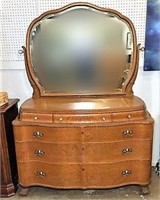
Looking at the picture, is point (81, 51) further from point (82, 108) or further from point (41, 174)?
point (41, 174)

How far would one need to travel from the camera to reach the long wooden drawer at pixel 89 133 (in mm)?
1999

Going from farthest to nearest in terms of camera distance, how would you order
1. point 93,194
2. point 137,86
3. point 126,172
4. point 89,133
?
point 137,86, point 93,194, point 126,172, point 89,133

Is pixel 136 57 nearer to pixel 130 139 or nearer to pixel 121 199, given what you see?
pixel 130 139

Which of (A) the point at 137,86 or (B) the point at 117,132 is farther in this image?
(A) the point at 137,86

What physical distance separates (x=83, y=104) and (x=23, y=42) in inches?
31.9

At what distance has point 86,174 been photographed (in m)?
2.09

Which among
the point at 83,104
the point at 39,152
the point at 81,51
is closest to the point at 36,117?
the point at 39,152

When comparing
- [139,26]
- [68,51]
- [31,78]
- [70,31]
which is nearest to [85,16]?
[70,31]

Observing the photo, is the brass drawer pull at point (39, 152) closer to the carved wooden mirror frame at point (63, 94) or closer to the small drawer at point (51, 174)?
the small drawer at point (51, 174)

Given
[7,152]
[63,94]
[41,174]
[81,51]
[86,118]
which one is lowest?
[41,174]

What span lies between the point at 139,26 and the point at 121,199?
4.82 feet

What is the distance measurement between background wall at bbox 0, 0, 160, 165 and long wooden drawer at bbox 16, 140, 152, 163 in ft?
1.97

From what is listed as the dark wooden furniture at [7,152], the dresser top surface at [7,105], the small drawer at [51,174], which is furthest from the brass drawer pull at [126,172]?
the dresser top surface at [7,105]

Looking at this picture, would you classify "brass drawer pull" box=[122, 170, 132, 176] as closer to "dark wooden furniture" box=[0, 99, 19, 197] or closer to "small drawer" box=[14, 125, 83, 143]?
"small drawer" box=[14, 125, 83, 143]
